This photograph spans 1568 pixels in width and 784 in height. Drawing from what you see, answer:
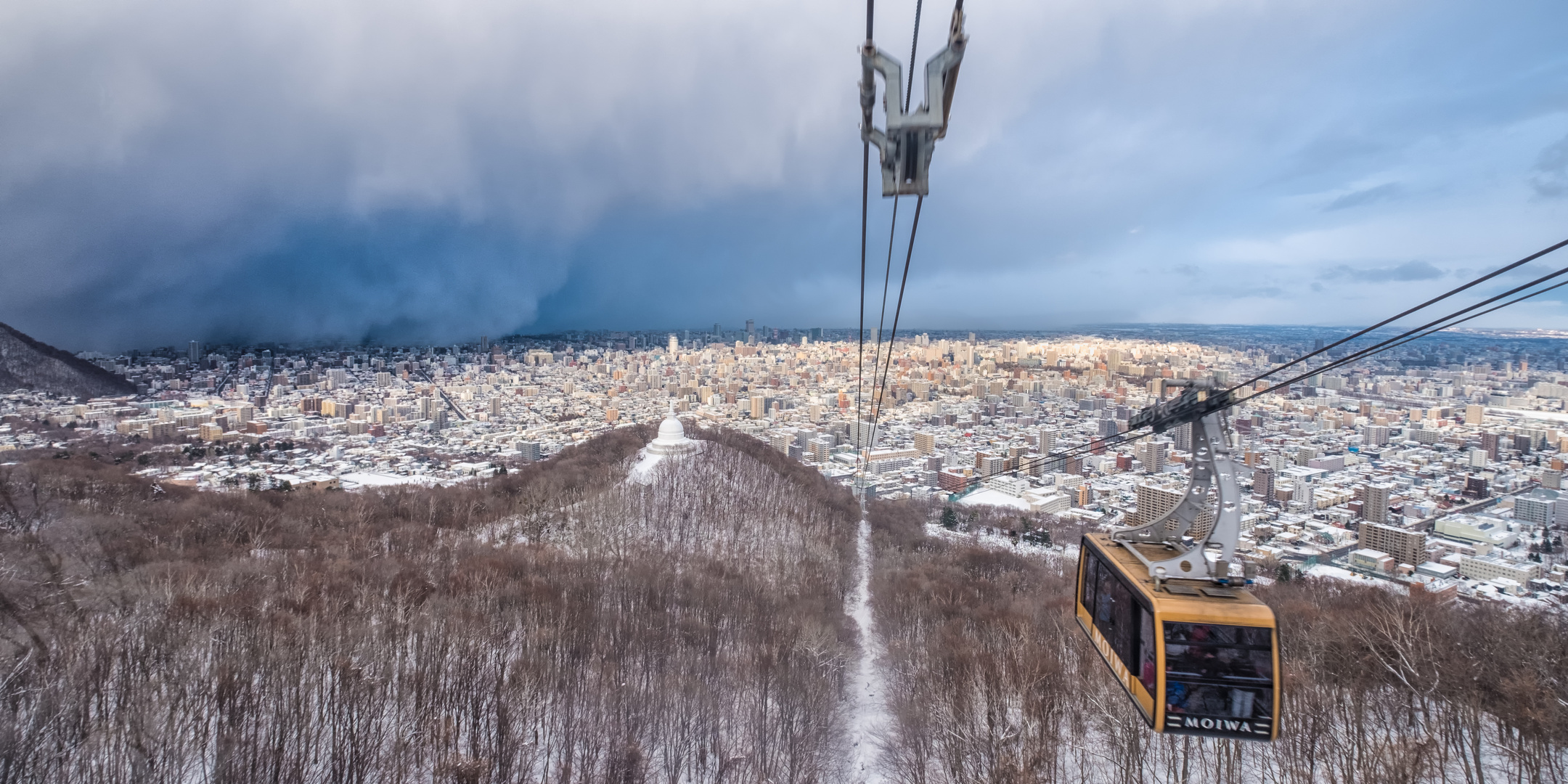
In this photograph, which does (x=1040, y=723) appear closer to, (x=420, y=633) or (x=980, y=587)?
(x=980, y=587)

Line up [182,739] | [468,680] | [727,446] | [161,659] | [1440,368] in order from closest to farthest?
[182,739], [161,659], [468,680], [727,446], [1440,368]

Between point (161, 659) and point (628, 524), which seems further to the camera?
point (628, 524)

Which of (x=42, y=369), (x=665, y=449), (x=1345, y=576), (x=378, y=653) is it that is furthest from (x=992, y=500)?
(x=42, y=369)

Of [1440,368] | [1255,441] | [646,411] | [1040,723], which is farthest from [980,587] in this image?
[646,411]

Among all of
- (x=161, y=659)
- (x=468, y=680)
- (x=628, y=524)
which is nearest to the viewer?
(x=161, y=659)

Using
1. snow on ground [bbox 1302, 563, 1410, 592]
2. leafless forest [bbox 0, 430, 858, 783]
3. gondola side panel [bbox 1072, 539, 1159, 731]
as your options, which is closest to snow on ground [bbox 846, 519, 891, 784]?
leafless forest [bbox 0, 430, 858, 783]
